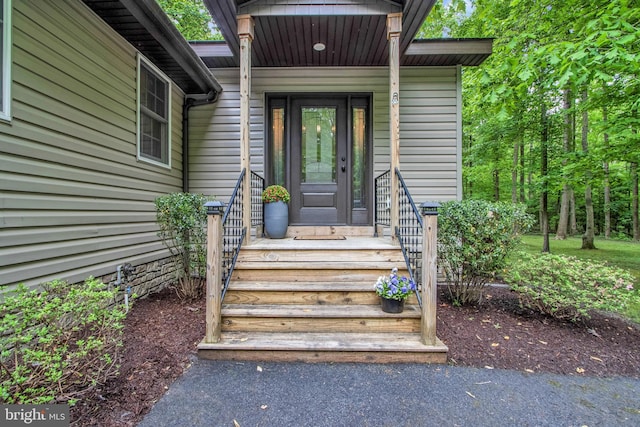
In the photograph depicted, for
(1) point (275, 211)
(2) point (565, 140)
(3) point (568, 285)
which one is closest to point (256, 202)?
(1) point (275, 211)

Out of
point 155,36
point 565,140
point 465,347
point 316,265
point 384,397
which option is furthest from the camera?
point 565,140

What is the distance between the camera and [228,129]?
199 inches

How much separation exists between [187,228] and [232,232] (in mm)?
648

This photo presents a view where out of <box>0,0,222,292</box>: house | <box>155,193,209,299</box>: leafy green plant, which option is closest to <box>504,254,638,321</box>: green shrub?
<box>155,193,209,299</box>: leafy green plant

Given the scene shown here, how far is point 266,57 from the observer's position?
464 centimetres

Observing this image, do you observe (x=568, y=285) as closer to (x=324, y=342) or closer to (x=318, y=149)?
(x=324, y=342)

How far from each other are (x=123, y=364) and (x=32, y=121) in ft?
6.86

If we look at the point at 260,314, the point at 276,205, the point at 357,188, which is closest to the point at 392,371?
the point at 260,314

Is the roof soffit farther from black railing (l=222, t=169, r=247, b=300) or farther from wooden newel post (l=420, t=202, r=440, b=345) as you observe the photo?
wooden newel post (l=420, t=202, r=440, b=345)

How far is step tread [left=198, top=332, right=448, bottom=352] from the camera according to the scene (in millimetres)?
2395

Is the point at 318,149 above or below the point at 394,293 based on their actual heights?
above

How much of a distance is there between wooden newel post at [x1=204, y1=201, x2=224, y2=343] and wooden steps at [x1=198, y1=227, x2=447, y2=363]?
0.17 meters

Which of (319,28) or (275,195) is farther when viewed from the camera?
(275,195)

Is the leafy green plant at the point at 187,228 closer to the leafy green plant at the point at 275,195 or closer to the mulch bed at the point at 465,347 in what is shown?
the mulch bed at the point at 465,347
